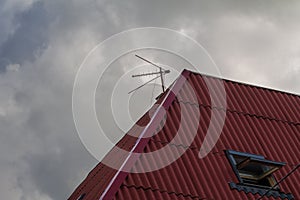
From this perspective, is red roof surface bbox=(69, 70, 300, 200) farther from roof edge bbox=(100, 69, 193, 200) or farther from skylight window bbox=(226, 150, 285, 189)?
skylight window bbox=(226, 150, 285, 189)

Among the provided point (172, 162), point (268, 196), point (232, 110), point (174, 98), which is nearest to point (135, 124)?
point (174, 98)

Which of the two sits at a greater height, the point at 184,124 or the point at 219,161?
the point at 184,124

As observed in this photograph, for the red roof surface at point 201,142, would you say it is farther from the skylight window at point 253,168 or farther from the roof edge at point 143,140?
the skylight window at point 253,168

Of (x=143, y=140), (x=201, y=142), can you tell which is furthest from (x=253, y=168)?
(x=143, y=140)

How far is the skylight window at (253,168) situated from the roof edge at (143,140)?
167cm

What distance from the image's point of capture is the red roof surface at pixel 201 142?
842 cm

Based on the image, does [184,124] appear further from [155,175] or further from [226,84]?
[226,84]

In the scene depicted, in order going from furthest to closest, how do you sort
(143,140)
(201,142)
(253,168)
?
(253,168)
(201,142)
(143,140)

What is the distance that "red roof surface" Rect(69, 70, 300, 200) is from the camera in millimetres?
8422

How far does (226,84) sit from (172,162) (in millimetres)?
4133

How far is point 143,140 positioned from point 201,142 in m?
1.34

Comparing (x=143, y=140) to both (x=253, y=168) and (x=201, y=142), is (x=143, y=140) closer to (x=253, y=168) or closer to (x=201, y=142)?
(x=201, y=142)

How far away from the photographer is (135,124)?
12.1 meters

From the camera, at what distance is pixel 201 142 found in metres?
9.84
